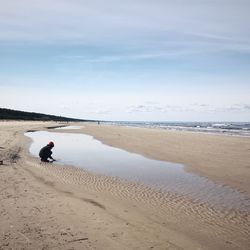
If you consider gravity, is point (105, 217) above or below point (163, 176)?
below

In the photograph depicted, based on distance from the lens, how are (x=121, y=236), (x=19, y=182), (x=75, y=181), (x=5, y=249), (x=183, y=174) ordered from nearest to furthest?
(x=5, y=249) < (x=121, y=236) < (x=19, y=182) < (x=75, y=181) < (x=183, y=174)

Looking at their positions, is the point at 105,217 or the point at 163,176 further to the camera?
the point at 163,176

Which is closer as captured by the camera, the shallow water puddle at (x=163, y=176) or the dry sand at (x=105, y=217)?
the dry sand at (x=105, y=217)

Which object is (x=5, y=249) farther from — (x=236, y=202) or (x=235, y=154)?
(x=235, y=154)

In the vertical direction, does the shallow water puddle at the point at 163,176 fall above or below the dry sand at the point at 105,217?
above

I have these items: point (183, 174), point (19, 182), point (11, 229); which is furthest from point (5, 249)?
point (183, 174)

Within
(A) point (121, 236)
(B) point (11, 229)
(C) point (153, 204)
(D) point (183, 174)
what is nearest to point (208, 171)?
(D) point (183, 174)

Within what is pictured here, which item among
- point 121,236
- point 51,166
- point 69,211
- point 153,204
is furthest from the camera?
point 51,166

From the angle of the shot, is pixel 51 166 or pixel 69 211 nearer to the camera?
pixel 69 211

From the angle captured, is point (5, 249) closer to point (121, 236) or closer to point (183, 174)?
point (121, 236)

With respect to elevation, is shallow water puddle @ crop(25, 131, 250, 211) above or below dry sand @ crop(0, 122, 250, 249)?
above

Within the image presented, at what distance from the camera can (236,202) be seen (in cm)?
973

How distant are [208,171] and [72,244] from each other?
996 cm

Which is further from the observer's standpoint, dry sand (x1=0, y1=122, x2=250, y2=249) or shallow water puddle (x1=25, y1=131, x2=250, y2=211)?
shallow water puddle (x1=25, y1=131, x2=250, y2=211)
